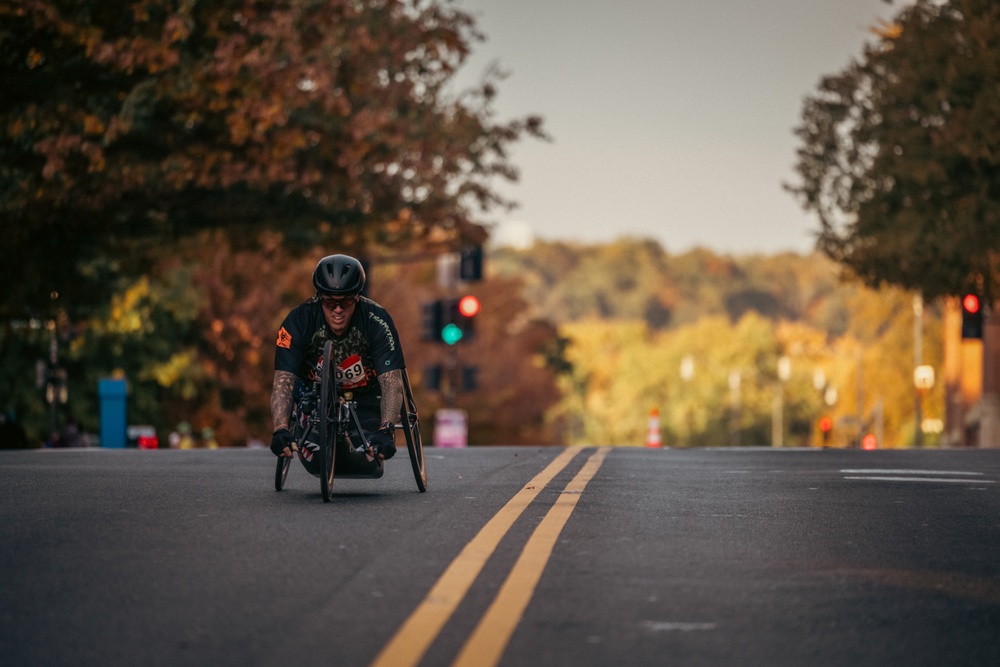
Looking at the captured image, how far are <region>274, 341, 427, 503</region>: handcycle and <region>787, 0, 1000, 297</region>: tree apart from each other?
23.5 meters

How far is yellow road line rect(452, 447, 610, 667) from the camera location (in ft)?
21.3

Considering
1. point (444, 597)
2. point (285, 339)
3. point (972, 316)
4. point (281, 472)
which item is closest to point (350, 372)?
point (285, 339)

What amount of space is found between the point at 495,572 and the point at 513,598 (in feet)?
2.41

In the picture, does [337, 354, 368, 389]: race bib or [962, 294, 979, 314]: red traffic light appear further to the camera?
[962, 294, 979, 314]: red traffic light

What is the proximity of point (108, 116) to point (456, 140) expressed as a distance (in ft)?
41.4

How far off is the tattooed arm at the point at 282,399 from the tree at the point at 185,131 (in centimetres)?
1104

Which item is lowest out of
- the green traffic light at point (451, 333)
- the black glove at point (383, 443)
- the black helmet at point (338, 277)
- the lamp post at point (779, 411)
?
the lamp post at point (779, 411)

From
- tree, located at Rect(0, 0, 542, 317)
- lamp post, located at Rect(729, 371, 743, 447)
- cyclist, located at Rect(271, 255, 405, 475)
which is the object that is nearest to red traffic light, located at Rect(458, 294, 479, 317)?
tree, located at Rect(0, 0, 542, 317)

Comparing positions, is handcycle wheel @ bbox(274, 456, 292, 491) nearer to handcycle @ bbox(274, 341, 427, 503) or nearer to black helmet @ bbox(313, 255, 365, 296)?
handcycle @ bbox(274, 341, 427, 503)

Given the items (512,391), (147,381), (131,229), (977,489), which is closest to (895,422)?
(512,391)

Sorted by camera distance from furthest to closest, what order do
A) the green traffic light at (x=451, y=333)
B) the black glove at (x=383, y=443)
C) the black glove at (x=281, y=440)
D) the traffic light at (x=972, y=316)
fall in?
1. the green traffic light at (x=451, y=333)
2. the traffic light at (x=972, y=316)
3. the black glove at (x=383, y=443)
4. the black glove at (x=281, y=440)

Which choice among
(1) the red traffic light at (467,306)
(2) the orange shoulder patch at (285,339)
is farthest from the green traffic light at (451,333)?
(2) the orange shoulder patch at (285,339)

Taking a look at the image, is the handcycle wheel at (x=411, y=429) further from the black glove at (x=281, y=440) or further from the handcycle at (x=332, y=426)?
the black glove at (x=281, y=440)

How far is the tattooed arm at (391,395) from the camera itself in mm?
11758
